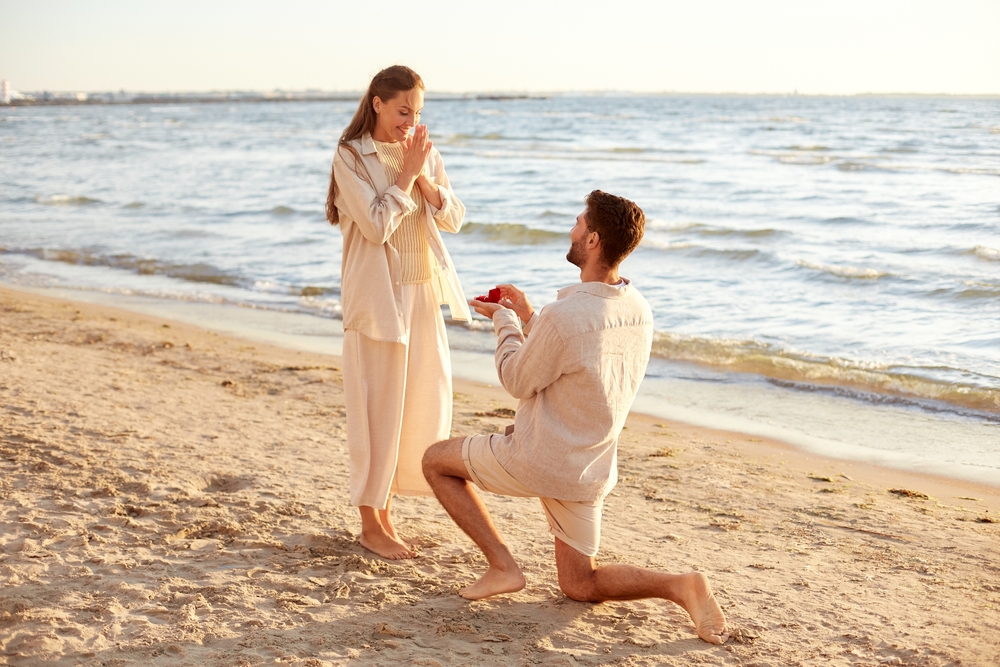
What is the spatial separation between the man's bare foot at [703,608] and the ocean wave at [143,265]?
9667 mm

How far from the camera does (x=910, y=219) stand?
1591cm

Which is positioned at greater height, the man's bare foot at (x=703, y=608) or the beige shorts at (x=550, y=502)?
the beige shorts at (x=550, y=502)

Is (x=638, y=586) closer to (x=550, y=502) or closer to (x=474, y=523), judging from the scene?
(x=550, y=502)

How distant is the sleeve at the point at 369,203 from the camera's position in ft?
11.6

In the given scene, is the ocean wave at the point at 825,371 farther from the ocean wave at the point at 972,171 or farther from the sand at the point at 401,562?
the ocean wave at the point at 972,171

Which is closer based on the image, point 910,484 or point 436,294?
point 436,294

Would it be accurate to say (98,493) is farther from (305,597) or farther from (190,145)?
(190,145)

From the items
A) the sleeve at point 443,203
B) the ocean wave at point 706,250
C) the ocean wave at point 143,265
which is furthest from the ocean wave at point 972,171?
the sleeve at point 443,203

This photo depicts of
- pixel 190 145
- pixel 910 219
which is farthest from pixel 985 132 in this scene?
pixel 190 145

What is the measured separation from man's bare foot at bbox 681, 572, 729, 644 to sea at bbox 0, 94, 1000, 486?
2.96 m

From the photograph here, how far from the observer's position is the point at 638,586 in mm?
3252

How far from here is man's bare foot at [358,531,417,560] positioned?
Result: 3854mm

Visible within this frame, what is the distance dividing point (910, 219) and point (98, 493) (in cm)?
1507

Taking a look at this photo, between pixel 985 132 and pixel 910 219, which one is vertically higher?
pixel 985 132
